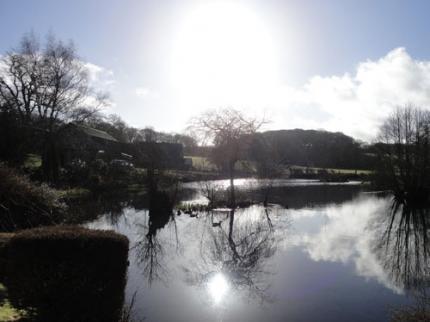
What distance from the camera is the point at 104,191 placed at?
3528 centimetres

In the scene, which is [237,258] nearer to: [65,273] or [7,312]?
[65,273]

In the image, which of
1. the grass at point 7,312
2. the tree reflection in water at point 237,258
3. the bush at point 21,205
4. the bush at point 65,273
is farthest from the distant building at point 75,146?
the bush at point 65,273

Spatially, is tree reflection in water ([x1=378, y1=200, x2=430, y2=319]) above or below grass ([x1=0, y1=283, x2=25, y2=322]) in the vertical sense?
below

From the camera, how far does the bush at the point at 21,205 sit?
42.1 ft

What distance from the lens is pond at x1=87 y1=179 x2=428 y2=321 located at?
861 cm

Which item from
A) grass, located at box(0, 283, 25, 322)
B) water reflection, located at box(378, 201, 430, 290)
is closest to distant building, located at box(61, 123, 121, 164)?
water reflection, located at box(378, 201, 430, 290)

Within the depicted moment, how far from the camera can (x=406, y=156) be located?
116 ft

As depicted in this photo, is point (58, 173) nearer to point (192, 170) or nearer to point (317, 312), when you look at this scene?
point (317, 312)

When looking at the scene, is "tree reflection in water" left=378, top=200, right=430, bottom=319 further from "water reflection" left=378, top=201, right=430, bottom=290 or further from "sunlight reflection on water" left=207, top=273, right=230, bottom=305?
"sunlight reflection on water" left=207, top=273, right=230, bottom=305

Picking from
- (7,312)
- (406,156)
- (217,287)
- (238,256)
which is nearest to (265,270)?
(238,256)

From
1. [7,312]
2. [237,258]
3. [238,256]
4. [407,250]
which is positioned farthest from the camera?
[407,250]

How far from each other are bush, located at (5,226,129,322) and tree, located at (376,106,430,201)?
114 feet

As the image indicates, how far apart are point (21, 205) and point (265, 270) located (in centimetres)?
971

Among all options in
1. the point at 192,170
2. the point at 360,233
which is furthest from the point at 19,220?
the point at 192,170
